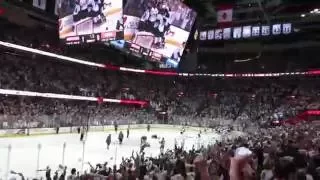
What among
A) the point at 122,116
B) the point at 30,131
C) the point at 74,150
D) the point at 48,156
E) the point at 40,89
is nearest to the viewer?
the point at 48,156

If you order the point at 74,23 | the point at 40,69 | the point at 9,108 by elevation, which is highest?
the point at 74,23

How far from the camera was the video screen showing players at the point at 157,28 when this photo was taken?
37062mm

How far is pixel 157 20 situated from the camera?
1503 inches

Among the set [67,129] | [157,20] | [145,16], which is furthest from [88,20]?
[67,129]

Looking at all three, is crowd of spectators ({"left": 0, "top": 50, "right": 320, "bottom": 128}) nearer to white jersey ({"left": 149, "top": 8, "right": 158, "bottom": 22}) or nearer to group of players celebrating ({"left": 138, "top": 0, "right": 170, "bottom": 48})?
group of players celebrating ({"left": 138, "top": 0, "right": 170, "bottom": 48})

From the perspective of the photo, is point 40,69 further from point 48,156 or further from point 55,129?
point 48,156

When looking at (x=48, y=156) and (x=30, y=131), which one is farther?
(x=30, y=131)

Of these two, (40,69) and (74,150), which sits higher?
(40,69)

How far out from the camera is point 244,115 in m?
47.1

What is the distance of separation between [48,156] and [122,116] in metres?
22.9

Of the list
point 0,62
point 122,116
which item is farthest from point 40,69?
point 122,116

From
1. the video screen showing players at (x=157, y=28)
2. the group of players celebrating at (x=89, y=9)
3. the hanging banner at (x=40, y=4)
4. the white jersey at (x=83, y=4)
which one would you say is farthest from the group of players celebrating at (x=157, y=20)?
the hanging banner at (x=40, y=4)

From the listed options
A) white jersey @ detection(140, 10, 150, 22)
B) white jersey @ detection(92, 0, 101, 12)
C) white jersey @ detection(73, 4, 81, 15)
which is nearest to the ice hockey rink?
white jersey @ detection(73, 4, 81, 15)

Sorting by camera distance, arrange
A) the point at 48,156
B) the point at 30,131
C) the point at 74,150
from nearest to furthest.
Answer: the point at 48,156 → the point at 74,150 → the point at 30,131
